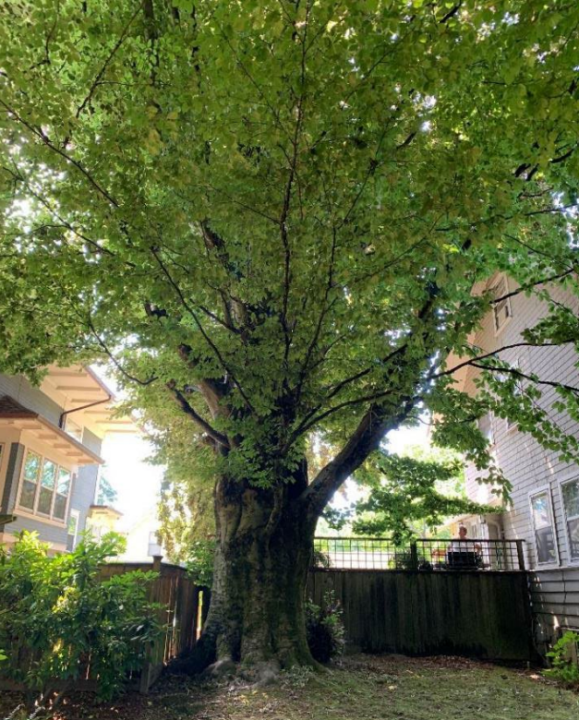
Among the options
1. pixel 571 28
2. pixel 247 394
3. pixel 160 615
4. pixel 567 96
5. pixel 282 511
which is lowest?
pixel 160 615

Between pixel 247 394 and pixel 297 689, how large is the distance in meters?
3.33

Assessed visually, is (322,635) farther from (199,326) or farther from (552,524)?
(199,326)

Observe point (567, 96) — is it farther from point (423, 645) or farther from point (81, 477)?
point (81, 477)

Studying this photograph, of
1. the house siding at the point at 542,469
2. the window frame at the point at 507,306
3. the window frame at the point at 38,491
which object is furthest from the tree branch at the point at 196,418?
the window frame at the point at 507,306

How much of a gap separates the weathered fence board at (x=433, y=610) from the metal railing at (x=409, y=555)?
35 centimetres

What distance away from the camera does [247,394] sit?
6.75m

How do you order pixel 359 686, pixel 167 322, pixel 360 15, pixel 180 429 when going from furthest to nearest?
pixel 180 429 < pixel 359 686 < pixel 167 322 < pixel 360 15

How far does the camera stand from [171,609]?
312 inches

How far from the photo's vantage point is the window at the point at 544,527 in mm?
11391

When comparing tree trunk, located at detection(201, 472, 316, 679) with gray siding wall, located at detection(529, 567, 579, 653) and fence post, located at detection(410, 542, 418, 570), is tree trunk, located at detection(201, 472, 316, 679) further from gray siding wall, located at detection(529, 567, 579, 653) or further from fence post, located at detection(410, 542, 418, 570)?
gray siding wall, located at detection(529, 567, 579, 653)

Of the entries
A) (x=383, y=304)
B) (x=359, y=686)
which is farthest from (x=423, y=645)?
(x=383, y=304)

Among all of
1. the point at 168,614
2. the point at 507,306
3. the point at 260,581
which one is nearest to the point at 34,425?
the point at 168,614

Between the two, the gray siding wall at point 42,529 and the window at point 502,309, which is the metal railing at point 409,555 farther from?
the gray siding wall at point 42,529

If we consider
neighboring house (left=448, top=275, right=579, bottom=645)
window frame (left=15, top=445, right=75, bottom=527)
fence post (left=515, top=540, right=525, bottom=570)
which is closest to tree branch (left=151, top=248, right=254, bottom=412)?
neighboring house (left=448, top=275, right=579, bottom=645)
